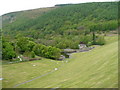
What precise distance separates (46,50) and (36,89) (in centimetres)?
6248

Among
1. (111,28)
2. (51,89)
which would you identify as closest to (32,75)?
(51,89)

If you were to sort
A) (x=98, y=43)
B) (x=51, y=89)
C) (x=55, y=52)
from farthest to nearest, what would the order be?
1. (x=98, y=43)
2. (x=55, y=52)
3. (x=51, y=89)

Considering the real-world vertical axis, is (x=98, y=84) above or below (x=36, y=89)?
above

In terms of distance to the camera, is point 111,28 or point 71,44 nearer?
point 71,44

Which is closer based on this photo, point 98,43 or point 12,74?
point 12,74

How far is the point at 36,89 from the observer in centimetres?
3127

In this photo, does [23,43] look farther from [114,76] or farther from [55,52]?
[114,76]

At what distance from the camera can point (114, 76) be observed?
27.0 meters

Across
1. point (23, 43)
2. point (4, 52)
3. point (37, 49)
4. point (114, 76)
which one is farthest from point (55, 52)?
point (114, 76)

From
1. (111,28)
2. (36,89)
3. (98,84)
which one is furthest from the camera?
(111,28)

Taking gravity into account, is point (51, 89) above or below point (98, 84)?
below

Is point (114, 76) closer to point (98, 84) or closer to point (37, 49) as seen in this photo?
point (98, 84)

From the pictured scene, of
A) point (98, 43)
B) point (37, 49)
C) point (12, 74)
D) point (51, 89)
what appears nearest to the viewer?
point (51, 89)

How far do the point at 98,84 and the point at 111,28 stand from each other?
17296cm
